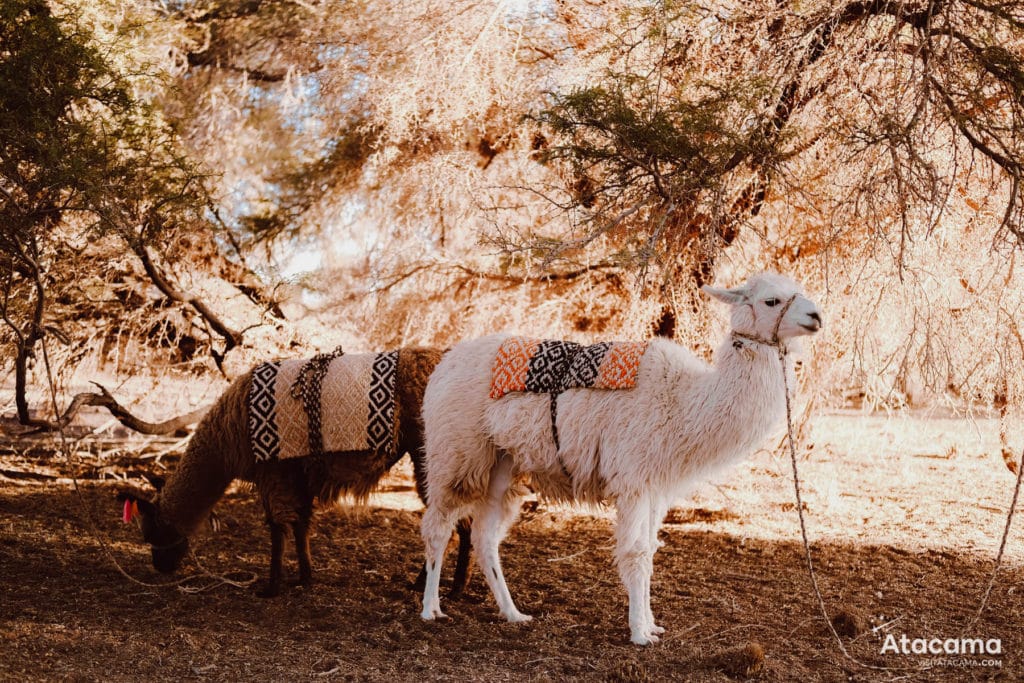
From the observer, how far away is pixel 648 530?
459 cm

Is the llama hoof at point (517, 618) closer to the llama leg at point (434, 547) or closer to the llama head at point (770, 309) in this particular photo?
the llama leg at point (434, 547)

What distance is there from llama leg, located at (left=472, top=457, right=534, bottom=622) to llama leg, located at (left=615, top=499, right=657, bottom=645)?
0.76 meters

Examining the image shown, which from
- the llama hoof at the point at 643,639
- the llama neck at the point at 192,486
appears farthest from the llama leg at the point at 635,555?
the llama neck at the point at 192,486

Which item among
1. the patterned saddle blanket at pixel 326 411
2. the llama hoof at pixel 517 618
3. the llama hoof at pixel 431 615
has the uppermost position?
the patterned saddle blanket at pixel 326 411

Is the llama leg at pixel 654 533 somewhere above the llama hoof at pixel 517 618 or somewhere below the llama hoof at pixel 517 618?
above

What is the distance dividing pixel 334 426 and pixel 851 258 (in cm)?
354

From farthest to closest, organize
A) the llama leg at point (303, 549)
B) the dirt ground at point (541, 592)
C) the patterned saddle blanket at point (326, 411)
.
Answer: the llama leg at point (303, 549) → the patterned saddle blanket at point (326, 411) → the dirt ground at point (541, 592)

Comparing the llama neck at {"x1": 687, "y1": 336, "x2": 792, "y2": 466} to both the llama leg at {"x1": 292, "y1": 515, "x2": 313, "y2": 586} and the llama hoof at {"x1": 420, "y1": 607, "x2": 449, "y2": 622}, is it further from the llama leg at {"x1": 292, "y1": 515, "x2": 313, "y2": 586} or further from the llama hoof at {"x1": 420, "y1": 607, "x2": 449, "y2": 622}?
the llama leg at {"x1": 292, "y1": 515, "x2": 313, "y2": 586}

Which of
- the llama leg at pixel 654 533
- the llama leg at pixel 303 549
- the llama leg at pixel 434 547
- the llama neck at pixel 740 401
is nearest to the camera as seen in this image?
the llama neck at pixel 740 401

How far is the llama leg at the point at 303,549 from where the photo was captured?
5.82 metres

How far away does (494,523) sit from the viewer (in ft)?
16.9

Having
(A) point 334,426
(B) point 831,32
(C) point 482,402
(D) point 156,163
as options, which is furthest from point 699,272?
(D) point 156,163

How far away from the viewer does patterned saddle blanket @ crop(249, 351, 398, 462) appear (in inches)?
218

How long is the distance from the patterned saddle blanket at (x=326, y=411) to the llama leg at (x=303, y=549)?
0.51m
